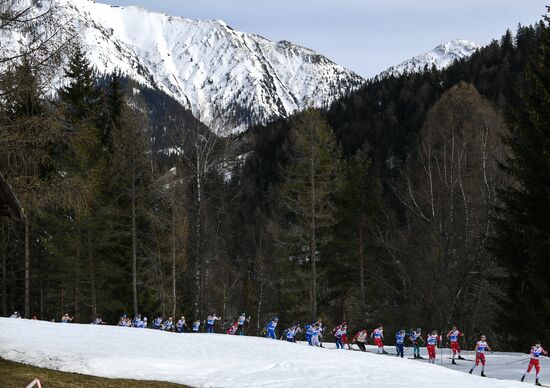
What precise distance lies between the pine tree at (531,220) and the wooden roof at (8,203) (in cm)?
1705

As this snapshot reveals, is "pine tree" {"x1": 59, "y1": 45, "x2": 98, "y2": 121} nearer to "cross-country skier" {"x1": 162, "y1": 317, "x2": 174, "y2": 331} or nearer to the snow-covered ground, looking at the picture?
"cross-country skier" {"x1": 162, "y1": 317, "x2": 174, "y2": 331}

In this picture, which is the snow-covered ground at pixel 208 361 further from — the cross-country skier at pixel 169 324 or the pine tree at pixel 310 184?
the pine tree at pixel 310 184

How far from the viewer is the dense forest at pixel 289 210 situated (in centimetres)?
1706

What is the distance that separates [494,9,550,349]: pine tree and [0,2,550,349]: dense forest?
0.19ft

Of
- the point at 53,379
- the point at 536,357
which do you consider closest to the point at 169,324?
the point at 536,357

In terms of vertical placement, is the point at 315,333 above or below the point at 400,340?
above

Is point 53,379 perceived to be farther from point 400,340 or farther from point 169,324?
point 169,324

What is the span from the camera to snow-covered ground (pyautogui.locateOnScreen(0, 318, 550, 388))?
15.4 metres

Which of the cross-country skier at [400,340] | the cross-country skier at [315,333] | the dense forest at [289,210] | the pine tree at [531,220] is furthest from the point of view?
the cross-country skier at [315,333]

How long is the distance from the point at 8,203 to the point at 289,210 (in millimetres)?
27999

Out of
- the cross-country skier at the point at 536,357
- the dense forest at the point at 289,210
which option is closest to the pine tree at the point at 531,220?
the dense forest at the point at 289,210

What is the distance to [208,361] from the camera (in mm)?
17844

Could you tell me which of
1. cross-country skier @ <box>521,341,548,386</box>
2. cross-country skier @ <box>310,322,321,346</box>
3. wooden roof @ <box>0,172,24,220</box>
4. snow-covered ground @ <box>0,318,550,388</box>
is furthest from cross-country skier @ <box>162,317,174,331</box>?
wooden roof @ <box>0,172,24,220</box>

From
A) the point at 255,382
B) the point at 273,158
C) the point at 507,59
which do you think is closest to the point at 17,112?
the point at 255,382
